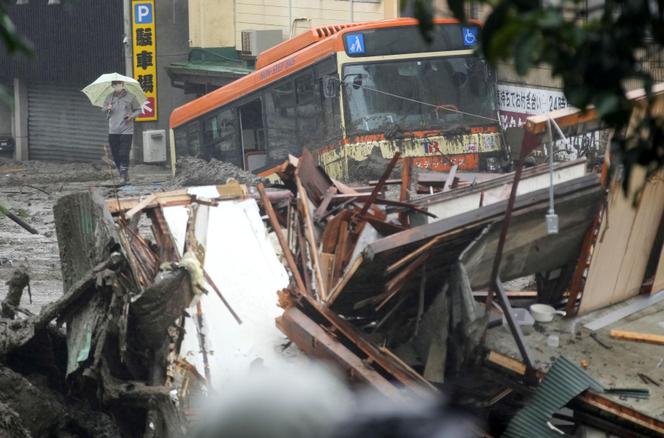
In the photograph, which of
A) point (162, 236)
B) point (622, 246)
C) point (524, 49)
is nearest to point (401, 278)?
point (622, 246)

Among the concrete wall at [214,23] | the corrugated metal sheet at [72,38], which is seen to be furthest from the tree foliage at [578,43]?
the corrugated metal sheet at [72,38]

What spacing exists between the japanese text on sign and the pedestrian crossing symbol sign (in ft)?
29.1

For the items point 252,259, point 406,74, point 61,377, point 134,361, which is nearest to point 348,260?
point 252,259

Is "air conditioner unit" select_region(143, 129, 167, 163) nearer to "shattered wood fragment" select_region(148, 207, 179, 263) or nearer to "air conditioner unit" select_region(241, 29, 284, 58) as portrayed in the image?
"air conditioner unit" select_region(241, 29, 284, 58)

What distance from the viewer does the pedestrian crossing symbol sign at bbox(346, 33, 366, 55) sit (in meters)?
15.3

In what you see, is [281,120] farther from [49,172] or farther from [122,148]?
[49,172]

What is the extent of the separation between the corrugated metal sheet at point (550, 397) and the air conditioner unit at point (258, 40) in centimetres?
1743

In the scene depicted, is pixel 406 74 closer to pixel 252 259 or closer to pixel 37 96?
pixel 252 259

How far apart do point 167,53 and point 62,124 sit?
3.63m

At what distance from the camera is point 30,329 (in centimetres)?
729

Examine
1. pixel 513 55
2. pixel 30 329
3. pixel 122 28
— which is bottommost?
pixel 30 329

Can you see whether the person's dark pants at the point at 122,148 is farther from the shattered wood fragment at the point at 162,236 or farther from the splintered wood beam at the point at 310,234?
the splintered wood beam at the point at 310,234

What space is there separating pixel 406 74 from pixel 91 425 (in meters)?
9.67

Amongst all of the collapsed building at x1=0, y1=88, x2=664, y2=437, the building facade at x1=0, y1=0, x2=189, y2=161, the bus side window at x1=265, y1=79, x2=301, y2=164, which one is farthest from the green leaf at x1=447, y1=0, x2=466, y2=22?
the building facade at x1=0, y1=0, x2=189, y2=161
